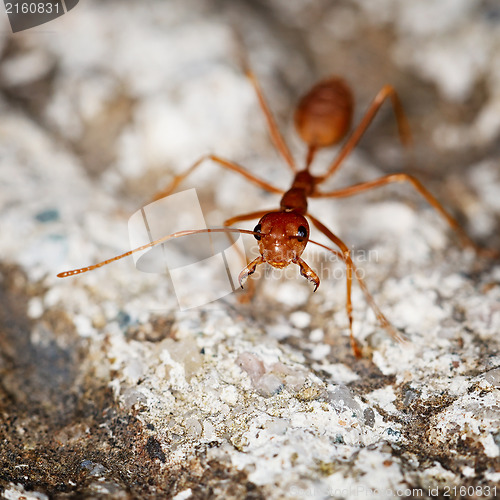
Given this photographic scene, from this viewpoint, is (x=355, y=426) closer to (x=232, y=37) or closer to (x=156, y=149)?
(x=156, y=149)

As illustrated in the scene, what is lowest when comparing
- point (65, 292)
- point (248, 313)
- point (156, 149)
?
point (248, 313)

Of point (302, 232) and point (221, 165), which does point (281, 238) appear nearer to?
point (302, 232)

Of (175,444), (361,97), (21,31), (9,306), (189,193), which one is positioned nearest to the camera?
(175,444)

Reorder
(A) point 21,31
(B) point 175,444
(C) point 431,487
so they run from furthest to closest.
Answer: (A) point 21,31, (B) point 175,444, (C) point 431,487

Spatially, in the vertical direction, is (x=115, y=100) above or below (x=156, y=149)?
above

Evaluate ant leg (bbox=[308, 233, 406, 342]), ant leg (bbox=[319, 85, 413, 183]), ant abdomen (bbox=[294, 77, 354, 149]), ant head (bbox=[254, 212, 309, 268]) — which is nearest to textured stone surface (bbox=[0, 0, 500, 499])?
ant leg (bbox=[308, 233, 406, 342])

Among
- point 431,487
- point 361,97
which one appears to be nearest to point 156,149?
point 361,97

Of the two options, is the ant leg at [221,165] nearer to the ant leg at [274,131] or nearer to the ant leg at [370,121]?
the ant leg at [274,131]

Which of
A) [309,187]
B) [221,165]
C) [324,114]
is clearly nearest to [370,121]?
[324,114]
